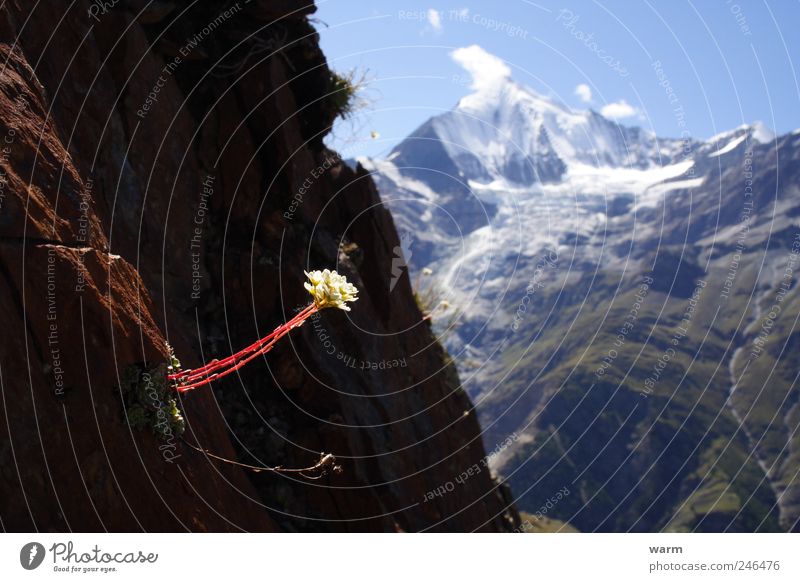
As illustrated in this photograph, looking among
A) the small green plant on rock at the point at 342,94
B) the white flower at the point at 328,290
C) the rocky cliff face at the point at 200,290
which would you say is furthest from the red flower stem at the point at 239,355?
the small green plant on rock at the point at 342,94

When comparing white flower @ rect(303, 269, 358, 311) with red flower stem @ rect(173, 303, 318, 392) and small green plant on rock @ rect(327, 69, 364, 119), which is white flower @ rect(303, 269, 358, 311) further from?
small green plant on rock @ rect(327, 69, 364, 119)

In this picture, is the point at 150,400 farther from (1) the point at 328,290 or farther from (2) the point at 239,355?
(1) the point at 328,290

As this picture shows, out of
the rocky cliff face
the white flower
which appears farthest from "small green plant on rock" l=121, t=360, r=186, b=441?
the white flower

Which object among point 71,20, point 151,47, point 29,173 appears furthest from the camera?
point 151,47

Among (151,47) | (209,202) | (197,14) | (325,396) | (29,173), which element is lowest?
(325,396)

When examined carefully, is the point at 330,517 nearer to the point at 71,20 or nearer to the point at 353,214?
the point at 353,214

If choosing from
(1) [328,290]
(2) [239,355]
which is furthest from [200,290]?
(1) [328,290]

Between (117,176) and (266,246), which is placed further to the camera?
(266,246)

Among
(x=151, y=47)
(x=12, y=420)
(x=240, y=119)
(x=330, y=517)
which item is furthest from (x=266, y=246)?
(x=12, y=420)
